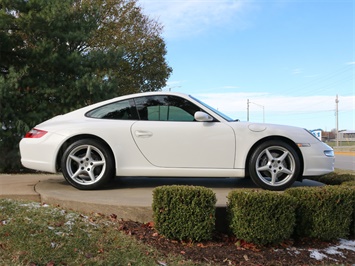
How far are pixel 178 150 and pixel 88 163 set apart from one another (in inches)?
46.5

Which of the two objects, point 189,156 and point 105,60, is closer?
point 189,156

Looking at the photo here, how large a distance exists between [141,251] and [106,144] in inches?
69.8

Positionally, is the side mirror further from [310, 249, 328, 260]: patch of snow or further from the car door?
[310, 249, 328, 260]: patch of snow

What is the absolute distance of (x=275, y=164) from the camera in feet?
14.8

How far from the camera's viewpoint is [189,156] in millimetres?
4453

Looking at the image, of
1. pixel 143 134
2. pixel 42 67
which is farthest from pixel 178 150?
pixel 42 67

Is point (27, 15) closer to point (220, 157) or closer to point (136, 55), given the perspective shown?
point (220, 157)

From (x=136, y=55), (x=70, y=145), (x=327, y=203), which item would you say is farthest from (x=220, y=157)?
(x=136, y=55)

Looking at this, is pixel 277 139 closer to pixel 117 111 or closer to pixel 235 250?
pixel 235 250

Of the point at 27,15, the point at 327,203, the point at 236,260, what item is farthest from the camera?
the point at 27,15

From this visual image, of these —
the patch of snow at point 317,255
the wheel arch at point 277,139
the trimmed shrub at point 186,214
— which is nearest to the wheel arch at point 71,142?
the trimmed shrub at point 186,214

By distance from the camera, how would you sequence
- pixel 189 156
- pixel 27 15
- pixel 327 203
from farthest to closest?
pixel 27 15, pixel 189 156, pixel 327 203

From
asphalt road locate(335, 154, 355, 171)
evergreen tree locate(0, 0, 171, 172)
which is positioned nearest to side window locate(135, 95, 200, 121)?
evergreen tree locate(0, 0, 171, 172)

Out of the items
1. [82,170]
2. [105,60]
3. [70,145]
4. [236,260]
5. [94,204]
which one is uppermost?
[105,60]
